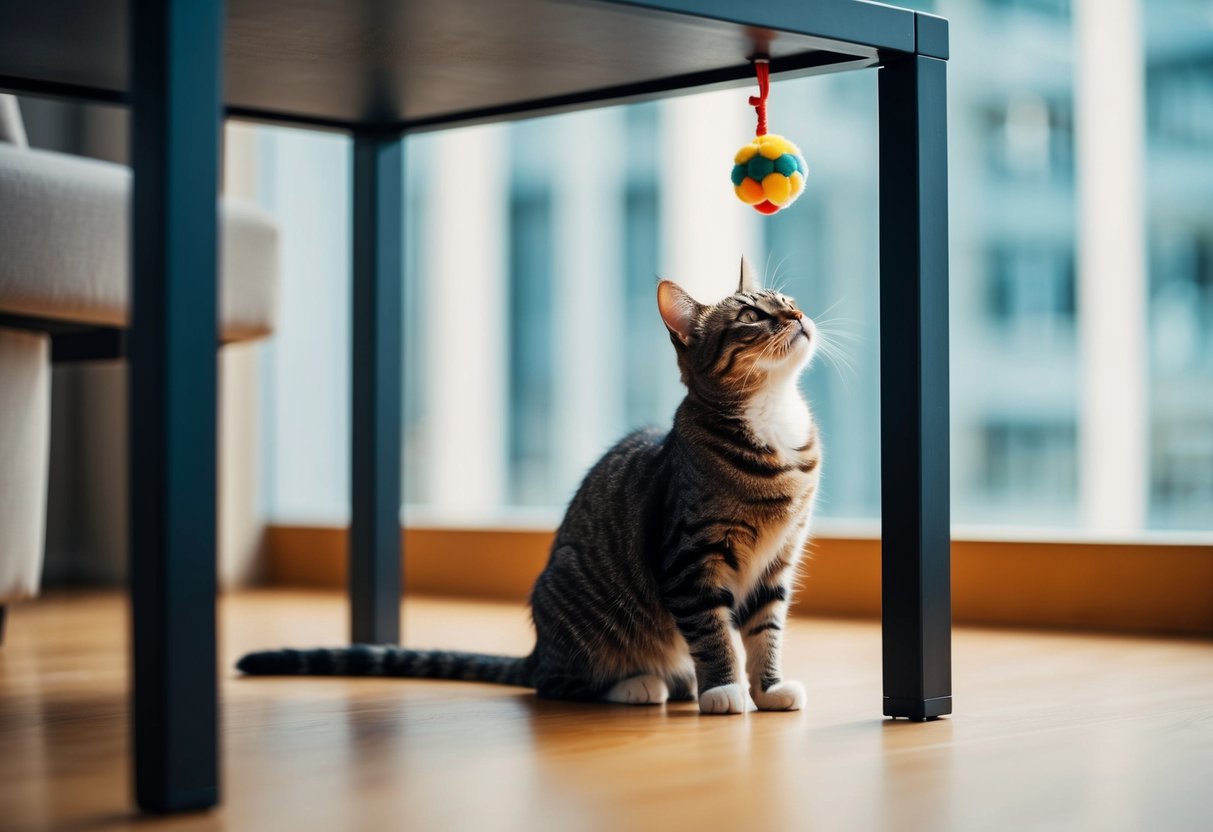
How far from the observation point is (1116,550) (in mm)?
2031

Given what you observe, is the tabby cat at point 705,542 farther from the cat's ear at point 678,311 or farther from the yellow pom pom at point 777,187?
the yellow pom pom at point 777,187

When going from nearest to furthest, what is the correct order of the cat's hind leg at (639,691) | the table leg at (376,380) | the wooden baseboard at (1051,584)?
the cat's hind leg at (639,691) < the table leg at (376,380) < the wooden baseboard at (1051,584)

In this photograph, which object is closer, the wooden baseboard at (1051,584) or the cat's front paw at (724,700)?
the cat's front paw at (724,700)

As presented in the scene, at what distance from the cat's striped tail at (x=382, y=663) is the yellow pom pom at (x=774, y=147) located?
621 mm

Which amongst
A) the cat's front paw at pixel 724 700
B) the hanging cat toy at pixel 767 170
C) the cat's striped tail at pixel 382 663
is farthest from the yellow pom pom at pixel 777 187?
the cat's striped tail at pixel 382 663

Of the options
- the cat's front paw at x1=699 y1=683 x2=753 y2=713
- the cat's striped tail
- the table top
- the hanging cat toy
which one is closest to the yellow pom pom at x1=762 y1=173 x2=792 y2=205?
the hanging cat toy

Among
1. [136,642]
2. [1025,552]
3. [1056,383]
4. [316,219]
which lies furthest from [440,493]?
[136,642]

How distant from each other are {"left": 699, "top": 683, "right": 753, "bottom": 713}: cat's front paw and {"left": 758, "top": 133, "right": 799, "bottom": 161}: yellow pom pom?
0.51m

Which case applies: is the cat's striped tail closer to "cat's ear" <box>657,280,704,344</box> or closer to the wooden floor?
the wooden floor

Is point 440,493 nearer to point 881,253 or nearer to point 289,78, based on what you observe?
point 289,78

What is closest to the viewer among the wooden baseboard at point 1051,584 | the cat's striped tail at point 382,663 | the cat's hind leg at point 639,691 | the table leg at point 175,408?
the table leg at point 175,408

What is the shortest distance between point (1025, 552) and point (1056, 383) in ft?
3.40

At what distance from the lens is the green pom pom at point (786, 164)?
4.24 feet

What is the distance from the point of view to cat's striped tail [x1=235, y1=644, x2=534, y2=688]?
1538 mm
